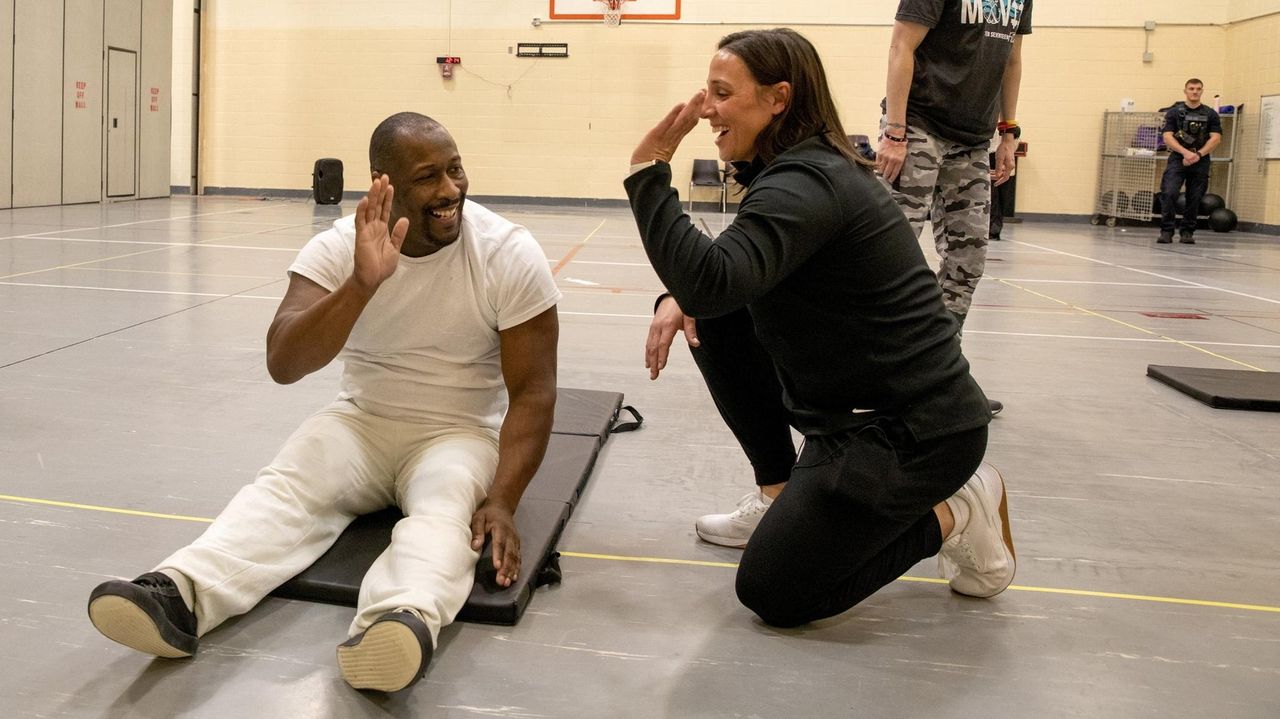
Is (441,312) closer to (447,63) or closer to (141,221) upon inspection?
(141,221)

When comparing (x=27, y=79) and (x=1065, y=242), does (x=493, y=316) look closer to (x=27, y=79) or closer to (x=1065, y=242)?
(x=1065, y=242)

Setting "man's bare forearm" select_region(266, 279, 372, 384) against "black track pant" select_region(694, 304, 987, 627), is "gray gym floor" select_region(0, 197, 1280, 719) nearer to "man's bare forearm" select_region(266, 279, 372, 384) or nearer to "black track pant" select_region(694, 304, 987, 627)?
"black track pant" select_region(694, 304, 987, 627)

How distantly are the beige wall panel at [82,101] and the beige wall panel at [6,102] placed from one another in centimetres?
102

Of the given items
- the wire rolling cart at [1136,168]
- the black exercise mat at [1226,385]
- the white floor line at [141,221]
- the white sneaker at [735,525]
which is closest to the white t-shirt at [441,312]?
the white sneaker at [735,525]

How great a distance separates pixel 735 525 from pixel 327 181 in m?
13.3

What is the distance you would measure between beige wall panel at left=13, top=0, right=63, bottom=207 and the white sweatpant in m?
11.8

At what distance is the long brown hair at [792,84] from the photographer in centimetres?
193

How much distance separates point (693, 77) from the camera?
15148mm

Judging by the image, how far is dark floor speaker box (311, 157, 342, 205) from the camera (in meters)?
14.5

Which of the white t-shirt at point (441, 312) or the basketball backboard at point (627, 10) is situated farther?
the basketball backboard at point (627, 10)

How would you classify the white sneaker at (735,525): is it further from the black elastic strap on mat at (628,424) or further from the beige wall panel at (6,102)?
the beige wall panel at (6,102)

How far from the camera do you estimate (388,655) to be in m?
1.59

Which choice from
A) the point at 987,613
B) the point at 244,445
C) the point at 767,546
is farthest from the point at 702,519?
the point at 244,445

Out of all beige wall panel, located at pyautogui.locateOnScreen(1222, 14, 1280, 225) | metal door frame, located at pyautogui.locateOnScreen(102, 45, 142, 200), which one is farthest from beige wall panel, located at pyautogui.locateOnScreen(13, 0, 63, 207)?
beige wall panel, located at pyautogui.locateOnScreen(1222, 14, 1280, 225)
